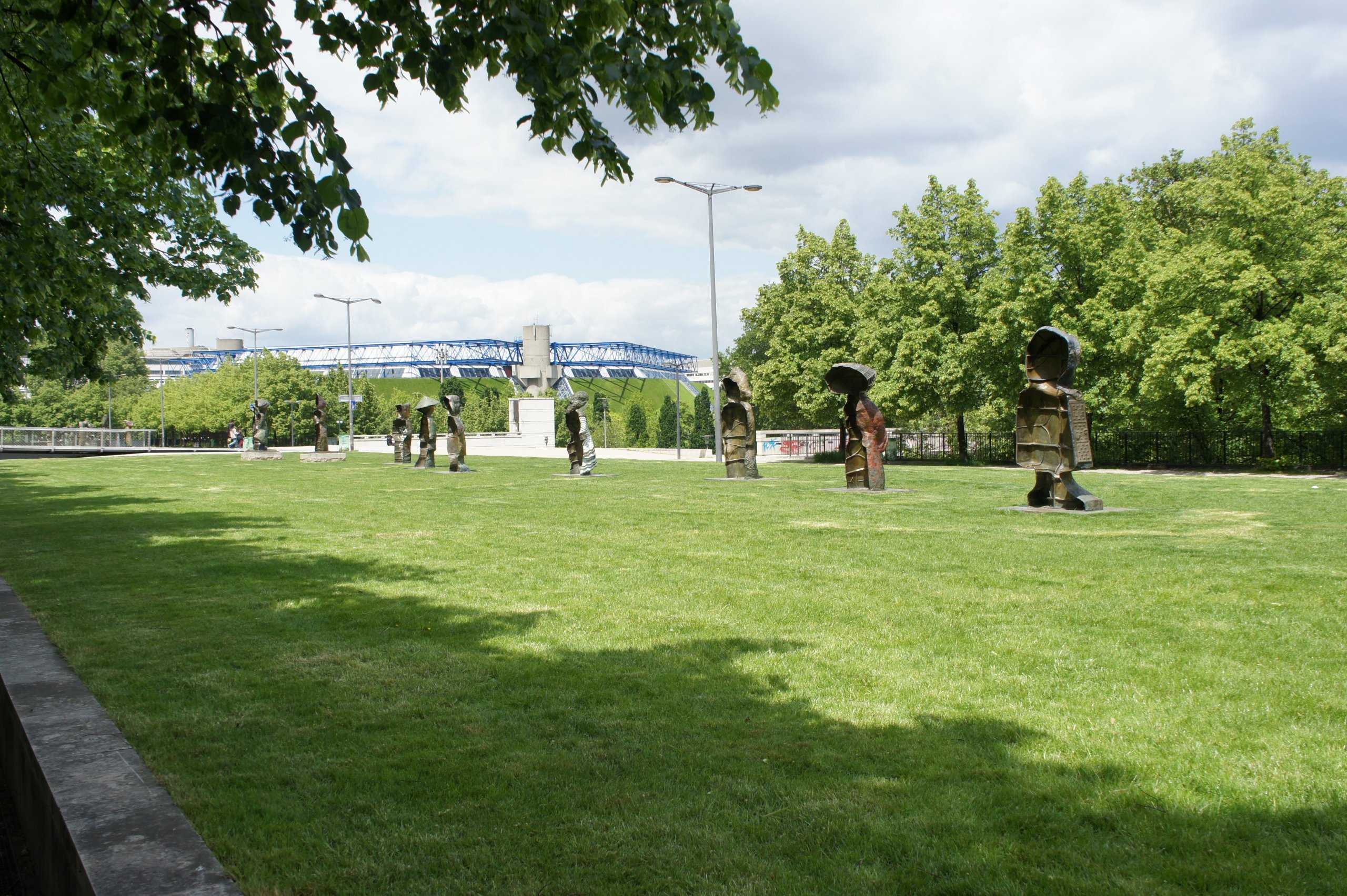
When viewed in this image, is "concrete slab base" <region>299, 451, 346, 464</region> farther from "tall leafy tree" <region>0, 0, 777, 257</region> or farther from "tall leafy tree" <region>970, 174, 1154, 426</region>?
"tall leafy tree" <region>0, 0, 777, 257</region>

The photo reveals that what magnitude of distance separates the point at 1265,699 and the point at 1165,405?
98.0 feet

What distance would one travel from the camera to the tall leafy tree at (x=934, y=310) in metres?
39.8

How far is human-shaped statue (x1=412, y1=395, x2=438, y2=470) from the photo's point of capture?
36500 millimetres

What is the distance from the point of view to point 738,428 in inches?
1043

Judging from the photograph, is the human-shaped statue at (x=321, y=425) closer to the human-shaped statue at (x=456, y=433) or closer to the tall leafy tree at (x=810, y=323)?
the human-shaped statue at (x=456, y=433)

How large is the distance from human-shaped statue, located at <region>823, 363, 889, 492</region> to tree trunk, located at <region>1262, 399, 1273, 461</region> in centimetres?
1677

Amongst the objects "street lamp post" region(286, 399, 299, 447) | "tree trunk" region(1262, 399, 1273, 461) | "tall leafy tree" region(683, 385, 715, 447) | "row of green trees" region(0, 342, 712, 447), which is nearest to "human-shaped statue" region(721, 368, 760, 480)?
"tree trunk" region(1262, 399, 1273, 461)

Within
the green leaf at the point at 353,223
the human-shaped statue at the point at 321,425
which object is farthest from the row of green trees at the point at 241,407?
the green leaf at the point at 353,223

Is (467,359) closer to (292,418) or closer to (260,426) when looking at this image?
(292,418)

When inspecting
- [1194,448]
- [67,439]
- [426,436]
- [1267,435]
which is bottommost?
[1194,448]

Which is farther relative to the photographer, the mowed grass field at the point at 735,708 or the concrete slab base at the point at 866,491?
the concrete slab base at the point at 866,491

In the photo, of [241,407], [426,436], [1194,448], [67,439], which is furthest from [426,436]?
[241,407]

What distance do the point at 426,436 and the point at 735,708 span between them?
33.0 meters

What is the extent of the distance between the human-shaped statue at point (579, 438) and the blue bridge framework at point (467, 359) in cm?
11254
